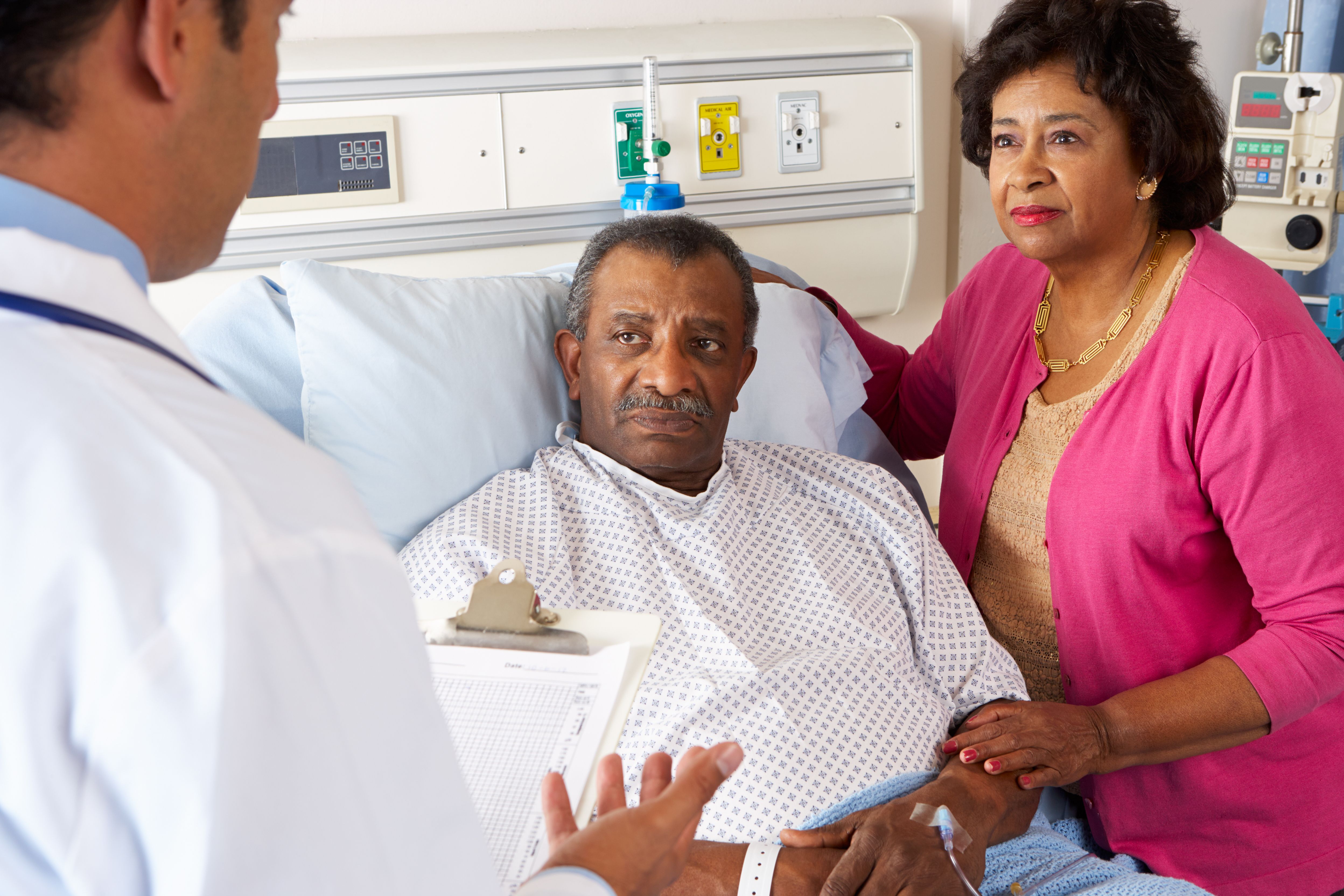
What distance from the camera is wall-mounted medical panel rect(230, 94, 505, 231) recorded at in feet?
6.05

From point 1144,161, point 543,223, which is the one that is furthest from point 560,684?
point 543,223

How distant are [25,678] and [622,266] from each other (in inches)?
48.3

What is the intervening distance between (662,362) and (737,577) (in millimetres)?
322

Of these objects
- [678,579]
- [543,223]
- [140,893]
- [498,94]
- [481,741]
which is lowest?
[678,579]

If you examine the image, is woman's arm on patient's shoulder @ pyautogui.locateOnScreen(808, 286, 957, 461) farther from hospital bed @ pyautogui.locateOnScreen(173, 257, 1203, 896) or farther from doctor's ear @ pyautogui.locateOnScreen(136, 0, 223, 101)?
doctor's ear @ pyautogui.locateOnScreen(136, 0, 223, 101)

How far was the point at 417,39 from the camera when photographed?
1921 mm

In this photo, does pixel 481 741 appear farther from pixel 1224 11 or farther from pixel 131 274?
pixel 1224 11

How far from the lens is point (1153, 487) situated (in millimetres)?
1475

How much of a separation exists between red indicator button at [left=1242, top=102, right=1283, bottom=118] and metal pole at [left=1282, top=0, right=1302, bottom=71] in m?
0.10

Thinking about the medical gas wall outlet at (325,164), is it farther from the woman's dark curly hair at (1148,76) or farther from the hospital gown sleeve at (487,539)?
the woman's dark curly hair at (1148,76)

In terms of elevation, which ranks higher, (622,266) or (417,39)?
(417,39)

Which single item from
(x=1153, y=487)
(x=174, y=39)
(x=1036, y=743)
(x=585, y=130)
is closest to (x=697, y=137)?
(x=585, y=130)

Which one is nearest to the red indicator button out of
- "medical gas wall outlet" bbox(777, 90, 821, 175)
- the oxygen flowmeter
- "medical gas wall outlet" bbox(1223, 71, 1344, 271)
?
"medical gas wall outlet" bbox(1223, 71, 1344, 271)

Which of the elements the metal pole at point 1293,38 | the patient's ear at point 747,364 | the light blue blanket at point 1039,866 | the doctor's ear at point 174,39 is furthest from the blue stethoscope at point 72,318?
the metal pole at point 1293,38
